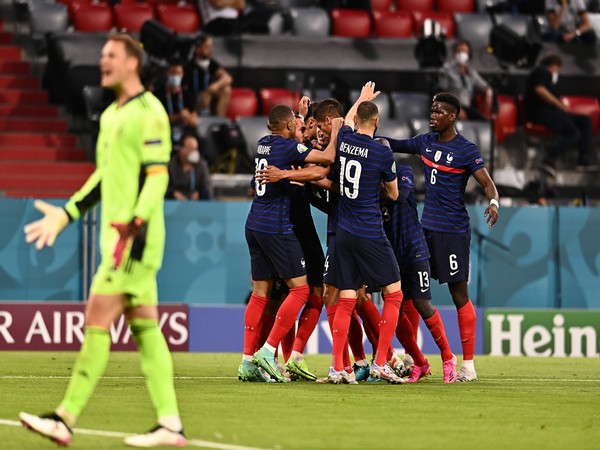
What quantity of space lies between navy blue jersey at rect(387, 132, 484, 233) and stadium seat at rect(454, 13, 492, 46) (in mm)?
11859

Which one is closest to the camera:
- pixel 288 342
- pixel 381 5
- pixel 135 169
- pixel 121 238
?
pixel 121 238

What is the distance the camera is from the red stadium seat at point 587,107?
2309 centimetres

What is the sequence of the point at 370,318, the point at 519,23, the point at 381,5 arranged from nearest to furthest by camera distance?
the point at 370,318, the point at 519,23, the point at 381,5

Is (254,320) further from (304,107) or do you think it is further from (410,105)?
(410,105)

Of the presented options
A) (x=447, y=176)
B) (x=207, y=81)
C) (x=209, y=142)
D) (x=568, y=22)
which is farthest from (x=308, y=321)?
(x=568, y=22)

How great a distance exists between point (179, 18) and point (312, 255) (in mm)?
11237

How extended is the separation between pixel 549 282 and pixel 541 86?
4.94 m

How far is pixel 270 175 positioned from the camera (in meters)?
11.3

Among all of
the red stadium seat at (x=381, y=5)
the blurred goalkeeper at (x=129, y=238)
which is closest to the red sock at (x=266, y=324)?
the blurred goalkeeper at (x=129, y=238)

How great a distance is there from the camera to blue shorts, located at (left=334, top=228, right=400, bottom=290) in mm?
11242

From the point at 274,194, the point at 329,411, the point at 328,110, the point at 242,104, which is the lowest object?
the point at 242,104

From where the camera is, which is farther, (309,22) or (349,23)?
(349,23)

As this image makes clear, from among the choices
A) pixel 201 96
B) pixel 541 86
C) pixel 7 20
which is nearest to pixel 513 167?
pixel 541 86

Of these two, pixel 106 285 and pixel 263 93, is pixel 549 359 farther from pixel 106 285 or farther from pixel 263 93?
pixel 106 285
